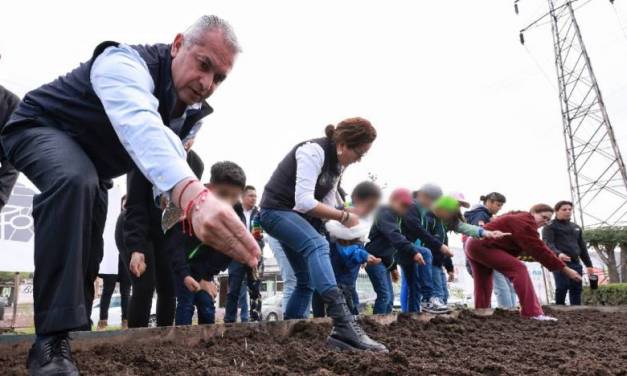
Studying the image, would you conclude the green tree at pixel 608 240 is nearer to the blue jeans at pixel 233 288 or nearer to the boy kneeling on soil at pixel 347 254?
the boy kneeling on soil at pixel 347 254

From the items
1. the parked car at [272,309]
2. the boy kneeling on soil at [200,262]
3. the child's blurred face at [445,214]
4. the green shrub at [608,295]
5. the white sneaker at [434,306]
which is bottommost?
the parked car at [272,309]

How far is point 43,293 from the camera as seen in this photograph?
139 centimetres

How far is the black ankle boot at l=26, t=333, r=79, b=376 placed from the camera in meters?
Result: 1.40

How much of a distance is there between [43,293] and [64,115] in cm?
63

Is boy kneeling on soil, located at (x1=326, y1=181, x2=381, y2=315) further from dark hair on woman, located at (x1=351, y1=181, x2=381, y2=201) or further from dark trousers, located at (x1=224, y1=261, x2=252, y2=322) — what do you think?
dark trousers, located at (x1=224, y1=261, x2=252, y2=322)

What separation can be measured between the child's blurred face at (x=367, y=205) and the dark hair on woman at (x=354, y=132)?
36cm

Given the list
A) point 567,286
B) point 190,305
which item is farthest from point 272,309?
point 190,305

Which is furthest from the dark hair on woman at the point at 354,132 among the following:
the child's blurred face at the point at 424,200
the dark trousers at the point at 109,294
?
the dark trousers at the point at 109,294

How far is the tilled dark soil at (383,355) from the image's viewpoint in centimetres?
189

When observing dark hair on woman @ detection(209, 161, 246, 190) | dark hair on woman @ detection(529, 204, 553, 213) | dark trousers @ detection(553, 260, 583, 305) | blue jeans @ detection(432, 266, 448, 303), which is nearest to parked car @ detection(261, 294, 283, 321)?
dark trousers @ detection(553, 260, 583, 305)

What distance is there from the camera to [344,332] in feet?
8.47

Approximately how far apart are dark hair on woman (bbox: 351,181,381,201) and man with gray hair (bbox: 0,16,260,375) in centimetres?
148

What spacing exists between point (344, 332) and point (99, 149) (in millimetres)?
1549

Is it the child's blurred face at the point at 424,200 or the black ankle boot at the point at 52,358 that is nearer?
the black ankle boot at the point at 52,358
